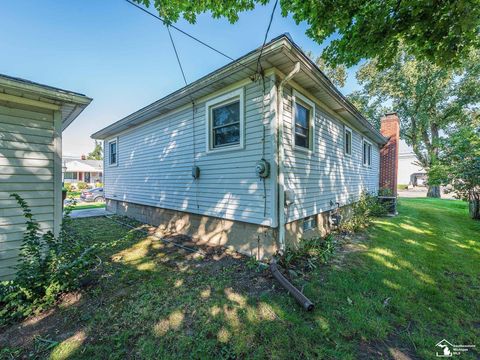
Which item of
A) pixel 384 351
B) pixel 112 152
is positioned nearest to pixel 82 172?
pixel 112 152

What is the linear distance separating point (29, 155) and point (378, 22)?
6.03 meters

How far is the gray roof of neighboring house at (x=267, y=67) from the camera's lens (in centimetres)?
391

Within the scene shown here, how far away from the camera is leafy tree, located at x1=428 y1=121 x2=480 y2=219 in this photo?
7.71 metres

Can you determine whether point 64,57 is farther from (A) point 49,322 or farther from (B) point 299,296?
(B) point 299,296

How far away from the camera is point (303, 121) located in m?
5.55

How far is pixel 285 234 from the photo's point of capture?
4711 millimetres

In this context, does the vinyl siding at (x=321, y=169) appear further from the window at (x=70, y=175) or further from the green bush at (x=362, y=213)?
the window at (x=70, y=175)

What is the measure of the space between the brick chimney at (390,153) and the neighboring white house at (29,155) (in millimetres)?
13239

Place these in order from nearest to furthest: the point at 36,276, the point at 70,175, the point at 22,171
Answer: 1. the point at 36,276
2. the point at 22,171
3. the point at 70,175

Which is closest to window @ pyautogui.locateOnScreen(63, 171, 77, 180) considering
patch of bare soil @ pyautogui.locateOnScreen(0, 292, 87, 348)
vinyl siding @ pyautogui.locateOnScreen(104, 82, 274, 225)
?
vinyl siding @ pyautogui.locateOnScreen(104, 82, 274, 225)

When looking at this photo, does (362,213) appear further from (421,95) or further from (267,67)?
(421,95)

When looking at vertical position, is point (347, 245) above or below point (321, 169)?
below

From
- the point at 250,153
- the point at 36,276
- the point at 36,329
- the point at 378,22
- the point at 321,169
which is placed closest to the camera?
the point at 36,329

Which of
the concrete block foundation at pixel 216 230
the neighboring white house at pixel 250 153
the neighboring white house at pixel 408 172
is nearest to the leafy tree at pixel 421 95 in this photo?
the neighboring white house at pixel 250 153
